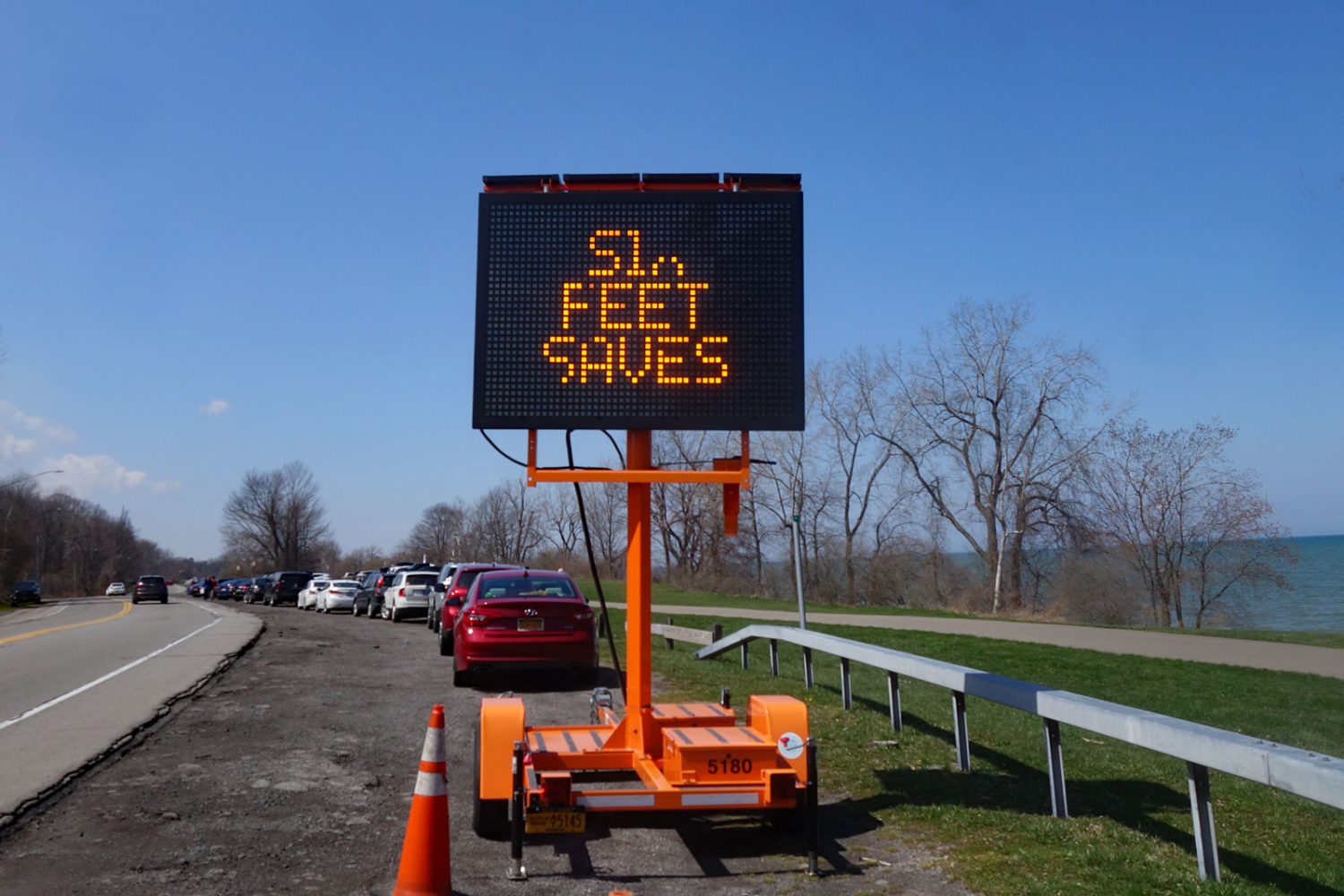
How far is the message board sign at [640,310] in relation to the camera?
233 inches

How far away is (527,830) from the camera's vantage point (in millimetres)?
5195

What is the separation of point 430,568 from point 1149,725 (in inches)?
1066

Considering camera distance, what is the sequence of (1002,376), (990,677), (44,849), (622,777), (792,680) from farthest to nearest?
(1002,376)
(792,680)
(990,677)
(622,777)
(44,849)

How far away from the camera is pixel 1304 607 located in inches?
2200

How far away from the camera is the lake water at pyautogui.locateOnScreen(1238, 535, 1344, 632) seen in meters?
42.2

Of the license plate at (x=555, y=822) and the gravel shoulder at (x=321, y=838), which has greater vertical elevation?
the license plate at (x=555, y=822)

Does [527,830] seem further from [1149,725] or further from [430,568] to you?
[430,568]

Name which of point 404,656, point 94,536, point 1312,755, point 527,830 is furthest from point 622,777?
point 94,536

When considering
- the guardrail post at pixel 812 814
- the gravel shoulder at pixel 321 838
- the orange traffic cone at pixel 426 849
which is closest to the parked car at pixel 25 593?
the gravel shoulder at pixel 321 838

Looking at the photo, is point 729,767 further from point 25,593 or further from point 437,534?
point 437,534

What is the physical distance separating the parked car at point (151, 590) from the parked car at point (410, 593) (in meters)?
34.8

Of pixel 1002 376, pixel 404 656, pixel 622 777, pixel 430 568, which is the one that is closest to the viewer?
pixel 622 777

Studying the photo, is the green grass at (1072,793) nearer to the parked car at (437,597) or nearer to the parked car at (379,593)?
the parked car at (437,597)

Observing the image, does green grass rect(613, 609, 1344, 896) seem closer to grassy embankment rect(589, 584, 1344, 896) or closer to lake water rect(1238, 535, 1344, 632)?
grassy embankment rect(589, 584, 1344, 896)
